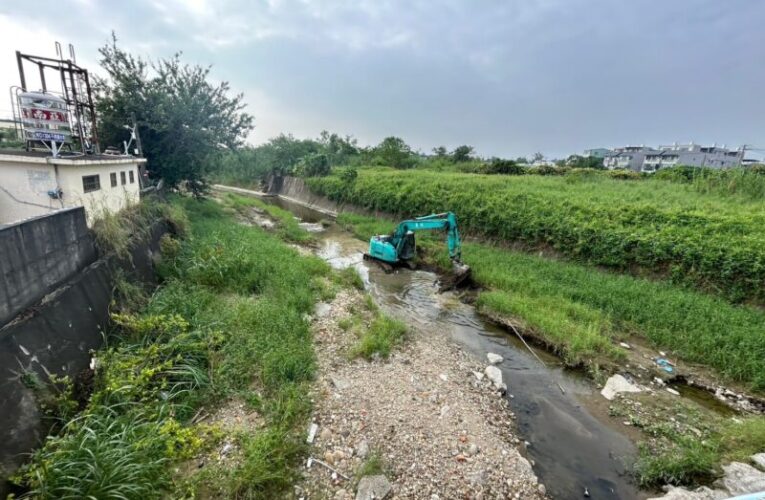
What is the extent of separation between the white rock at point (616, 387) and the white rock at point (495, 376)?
1.91 meters

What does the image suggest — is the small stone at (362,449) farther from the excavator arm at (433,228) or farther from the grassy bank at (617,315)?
the excavator arm at (433,228)

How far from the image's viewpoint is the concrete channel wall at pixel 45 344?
3.45 m

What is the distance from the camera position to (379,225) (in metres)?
19.7

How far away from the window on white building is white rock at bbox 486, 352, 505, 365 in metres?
9.21

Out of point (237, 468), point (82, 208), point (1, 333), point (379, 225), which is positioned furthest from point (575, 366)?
point (379, 225)

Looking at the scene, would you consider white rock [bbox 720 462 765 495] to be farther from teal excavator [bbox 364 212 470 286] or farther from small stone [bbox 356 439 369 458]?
teal excavator [bbox 364 212 470 286]

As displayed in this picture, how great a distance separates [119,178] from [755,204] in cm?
2069

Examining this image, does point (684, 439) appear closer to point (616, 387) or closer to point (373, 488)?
point (616, 387)

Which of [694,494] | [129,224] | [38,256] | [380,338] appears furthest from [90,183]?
[694,494]

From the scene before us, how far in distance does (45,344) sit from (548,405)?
773cm

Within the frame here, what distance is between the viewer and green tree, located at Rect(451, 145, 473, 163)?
4222cm

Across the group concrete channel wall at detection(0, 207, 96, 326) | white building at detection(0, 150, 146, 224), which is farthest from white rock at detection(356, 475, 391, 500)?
white building at detection(0, 150, 146, 224)

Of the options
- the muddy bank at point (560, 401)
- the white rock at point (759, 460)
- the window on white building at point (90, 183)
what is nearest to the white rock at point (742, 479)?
the white rock at point (759, 460)

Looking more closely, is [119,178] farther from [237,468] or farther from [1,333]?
[237,468]
